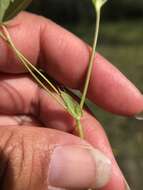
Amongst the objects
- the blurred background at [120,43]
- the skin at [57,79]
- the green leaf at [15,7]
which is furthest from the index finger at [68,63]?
the blurred background at [120,43]

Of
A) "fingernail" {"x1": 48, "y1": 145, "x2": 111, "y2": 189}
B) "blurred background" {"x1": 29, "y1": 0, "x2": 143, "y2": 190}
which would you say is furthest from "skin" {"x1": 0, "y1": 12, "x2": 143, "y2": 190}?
"blurred background" {"x1": 29, "y1": 0, "x2": 143, "y2": 190}

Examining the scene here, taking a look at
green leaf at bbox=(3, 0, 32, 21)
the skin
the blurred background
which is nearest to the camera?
green leaf at bbox=(3, 0, 32, 21)

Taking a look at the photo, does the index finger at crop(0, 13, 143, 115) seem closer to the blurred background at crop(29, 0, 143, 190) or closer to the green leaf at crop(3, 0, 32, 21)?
the green leaf at crop(3, 0, 32, 21)

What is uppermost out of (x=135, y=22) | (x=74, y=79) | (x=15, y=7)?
(x=15, y=7)

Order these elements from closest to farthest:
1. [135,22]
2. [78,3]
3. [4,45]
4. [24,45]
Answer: [4,45] → [24,45] → [135,22] → [78,3]

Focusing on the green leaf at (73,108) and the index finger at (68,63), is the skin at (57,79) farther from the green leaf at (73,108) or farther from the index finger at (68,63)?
the green leaf at (73,108)

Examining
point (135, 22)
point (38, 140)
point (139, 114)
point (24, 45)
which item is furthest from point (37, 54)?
point (135, 22)

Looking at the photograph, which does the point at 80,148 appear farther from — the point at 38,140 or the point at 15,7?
the point at 15,7
